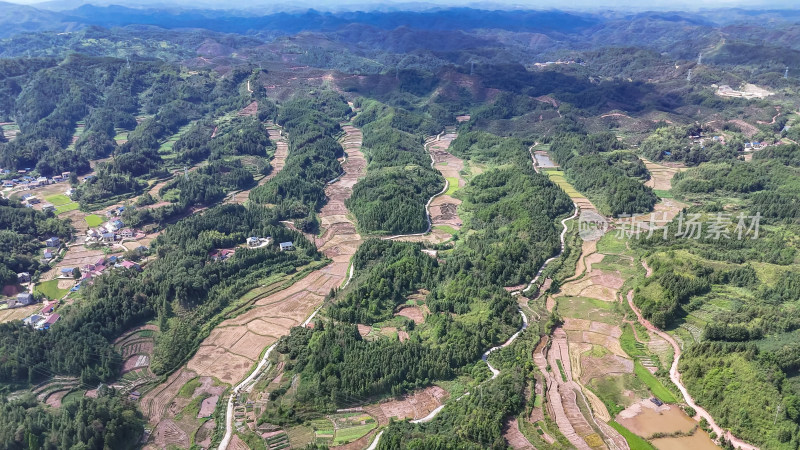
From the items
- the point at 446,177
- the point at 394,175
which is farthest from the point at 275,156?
the point at 446,177

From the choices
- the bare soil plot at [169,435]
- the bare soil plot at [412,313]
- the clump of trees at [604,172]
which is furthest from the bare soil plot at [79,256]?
the clump of trees at [604,172]

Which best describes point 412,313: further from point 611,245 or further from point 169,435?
point 611,245

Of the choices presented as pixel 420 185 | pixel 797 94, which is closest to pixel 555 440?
pixel 420 185

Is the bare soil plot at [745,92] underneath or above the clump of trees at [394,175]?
above

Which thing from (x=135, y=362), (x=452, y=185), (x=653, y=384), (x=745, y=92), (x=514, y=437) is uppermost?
(x=745, y=92)

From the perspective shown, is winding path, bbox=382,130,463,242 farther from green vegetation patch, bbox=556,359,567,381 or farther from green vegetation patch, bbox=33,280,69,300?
green vegetation patch, bbox=33,280,69,300

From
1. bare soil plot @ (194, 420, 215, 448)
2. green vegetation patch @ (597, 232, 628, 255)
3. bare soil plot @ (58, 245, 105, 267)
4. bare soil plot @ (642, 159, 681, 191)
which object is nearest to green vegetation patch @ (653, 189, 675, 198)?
bare soil plot @ (642, 159, 681, 191)

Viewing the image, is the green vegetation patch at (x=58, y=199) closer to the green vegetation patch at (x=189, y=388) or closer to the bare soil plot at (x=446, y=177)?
the green vegetation patch at (x=189, y=388)

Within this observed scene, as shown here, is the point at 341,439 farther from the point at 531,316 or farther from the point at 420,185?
the point at 420,185
